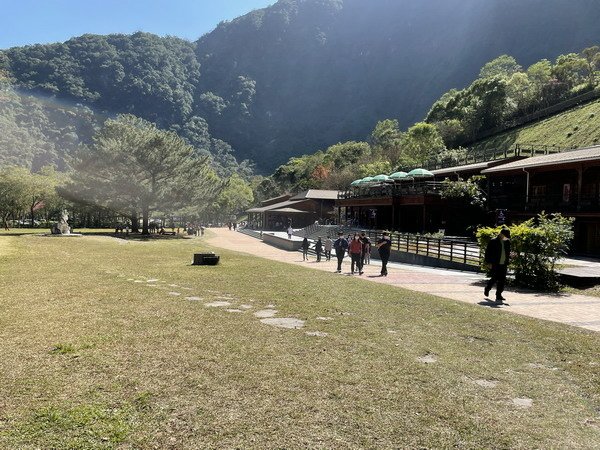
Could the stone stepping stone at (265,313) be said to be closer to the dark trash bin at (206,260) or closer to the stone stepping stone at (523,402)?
the stone stepping stone at (523,402)

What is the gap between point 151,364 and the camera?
17.2ft

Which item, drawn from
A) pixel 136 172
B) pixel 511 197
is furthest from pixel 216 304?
pixel 136 172

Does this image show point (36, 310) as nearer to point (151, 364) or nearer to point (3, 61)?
point (151, 364)

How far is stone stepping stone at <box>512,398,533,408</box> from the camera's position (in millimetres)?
4387

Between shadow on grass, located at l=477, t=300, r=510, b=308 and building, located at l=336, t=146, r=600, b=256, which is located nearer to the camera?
shadow on grass, located at l=477, t=300, r=510, b=308

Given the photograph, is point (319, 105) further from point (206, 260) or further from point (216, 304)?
point (216, 304)

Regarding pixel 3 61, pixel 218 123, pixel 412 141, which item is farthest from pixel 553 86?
pixel 3 61

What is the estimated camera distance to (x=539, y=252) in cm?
1331

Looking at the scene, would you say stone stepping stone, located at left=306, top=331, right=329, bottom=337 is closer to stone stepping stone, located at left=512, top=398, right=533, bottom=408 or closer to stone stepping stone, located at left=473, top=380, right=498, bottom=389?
stone stepping stone, located at left=473, top=380, right=498, bottom=389

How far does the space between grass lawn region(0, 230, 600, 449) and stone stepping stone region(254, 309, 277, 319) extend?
18 cm

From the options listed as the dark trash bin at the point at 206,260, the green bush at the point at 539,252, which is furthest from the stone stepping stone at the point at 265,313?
the dark trash bin at the point at 206,260

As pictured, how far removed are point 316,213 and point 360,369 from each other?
54.4 m

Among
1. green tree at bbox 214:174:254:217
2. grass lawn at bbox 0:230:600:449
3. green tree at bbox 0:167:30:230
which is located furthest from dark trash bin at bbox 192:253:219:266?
green tree at bbox 214:174:254:217

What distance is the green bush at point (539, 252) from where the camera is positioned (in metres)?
13.3
